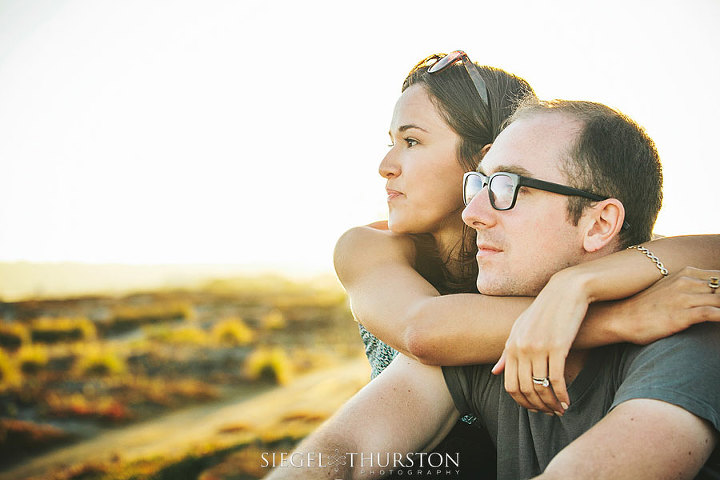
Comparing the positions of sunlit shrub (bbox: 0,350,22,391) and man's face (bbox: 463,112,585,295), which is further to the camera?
sunlit shrub (bbox: 0,350,22,391)

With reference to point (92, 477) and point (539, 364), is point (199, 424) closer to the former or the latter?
point (92, 477)

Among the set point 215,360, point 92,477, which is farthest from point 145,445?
point 215,360

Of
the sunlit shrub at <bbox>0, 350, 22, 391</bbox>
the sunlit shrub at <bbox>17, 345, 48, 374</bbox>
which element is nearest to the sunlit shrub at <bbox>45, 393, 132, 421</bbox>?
the sunlit shrub at <bbox>0, 350, 22, 391</bbox>

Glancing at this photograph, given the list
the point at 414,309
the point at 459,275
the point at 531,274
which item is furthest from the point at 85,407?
the point at 531,274

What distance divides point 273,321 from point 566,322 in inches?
902

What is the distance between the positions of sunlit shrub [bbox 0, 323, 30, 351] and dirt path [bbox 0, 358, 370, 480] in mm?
7331

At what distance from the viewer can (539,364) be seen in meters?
1.86

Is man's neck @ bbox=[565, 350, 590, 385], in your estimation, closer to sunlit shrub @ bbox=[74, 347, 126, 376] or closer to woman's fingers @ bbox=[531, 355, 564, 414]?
woman's fingers @ bbox=[531, 355, 564, 414]

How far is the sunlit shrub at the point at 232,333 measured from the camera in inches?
770

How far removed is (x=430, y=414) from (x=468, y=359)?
40cm

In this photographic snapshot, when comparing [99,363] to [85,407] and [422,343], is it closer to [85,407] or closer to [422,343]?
[85,407]

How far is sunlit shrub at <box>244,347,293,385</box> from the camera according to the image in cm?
1639

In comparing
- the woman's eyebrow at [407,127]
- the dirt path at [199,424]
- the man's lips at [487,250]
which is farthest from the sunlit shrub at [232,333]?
the man's lips at [487,250]

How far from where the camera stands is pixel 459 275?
3369 mm
